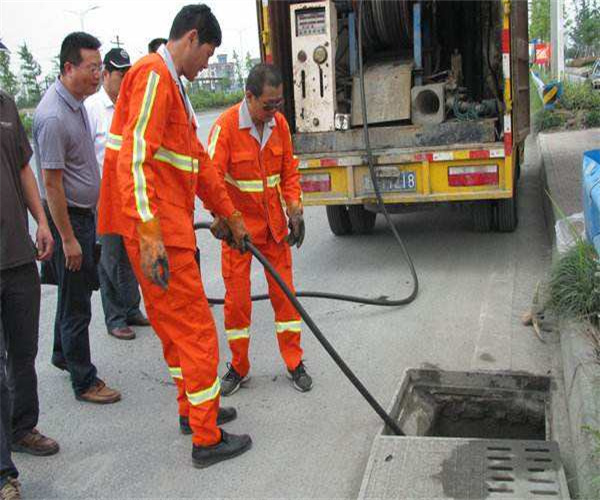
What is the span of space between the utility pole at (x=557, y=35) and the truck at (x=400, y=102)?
1024cm

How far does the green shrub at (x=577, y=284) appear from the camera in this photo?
13.2 ft

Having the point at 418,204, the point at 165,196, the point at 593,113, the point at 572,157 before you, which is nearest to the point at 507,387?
the point at 165,196

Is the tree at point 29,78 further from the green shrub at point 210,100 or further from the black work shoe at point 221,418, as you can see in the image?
the black work shoe at point 221,418

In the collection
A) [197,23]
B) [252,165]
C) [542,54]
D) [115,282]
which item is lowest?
[115,282]

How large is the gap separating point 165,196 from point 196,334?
0.62 meters

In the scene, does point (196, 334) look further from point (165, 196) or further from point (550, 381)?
point (550, 381)

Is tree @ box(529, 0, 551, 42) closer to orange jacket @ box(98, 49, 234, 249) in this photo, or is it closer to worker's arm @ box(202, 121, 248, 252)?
worker's arm @ box(202, 121, 248, 252)

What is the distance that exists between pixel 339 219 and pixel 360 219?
0.72 feet

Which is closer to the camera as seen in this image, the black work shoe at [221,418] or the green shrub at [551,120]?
the black work shoe at [221,418]

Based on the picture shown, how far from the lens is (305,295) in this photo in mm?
5520

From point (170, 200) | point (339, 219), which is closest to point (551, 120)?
point (339, 219)

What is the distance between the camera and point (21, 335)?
3232mm

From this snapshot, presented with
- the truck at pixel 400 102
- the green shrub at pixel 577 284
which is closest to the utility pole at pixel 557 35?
the truck at pixel 400 102

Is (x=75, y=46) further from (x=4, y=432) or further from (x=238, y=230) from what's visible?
(x=4, y=432)
